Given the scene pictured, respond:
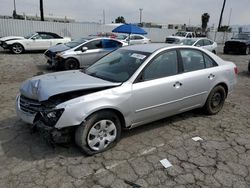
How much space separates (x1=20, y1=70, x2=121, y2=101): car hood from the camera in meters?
3.22

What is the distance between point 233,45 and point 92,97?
18.5 meters

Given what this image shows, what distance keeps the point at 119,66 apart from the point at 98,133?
123cm

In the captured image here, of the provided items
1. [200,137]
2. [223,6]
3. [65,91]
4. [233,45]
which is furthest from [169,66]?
[223,6]

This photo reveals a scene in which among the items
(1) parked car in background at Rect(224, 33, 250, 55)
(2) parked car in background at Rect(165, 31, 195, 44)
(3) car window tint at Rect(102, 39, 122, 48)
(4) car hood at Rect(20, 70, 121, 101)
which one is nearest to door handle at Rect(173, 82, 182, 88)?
(4) car hood at Rect(20, 70, 121, 101)

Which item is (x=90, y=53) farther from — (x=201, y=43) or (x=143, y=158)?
(x=201, y=43)

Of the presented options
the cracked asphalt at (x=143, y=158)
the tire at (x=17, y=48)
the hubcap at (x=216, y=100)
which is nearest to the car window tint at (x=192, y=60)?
the hubcap at (x=216, y=100)

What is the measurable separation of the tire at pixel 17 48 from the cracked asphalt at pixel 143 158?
10148 mm

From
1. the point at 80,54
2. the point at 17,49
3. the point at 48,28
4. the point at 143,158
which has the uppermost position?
the point at 48,28

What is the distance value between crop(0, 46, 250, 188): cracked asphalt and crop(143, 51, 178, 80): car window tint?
3.29 ft

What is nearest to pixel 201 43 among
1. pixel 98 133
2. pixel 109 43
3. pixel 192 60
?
pixel 109 43

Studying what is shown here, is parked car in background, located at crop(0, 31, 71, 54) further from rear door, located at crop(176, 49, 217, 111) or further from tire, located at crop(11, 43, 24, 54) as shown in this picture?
rear door, located at crop(176, 49, 217, 111)

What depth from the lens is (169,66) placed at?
4031 mm

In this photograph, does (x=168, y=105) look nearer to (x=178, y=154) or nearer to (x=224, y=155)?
(x=178, y=154)

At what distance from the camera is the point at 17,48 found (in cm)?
1370
